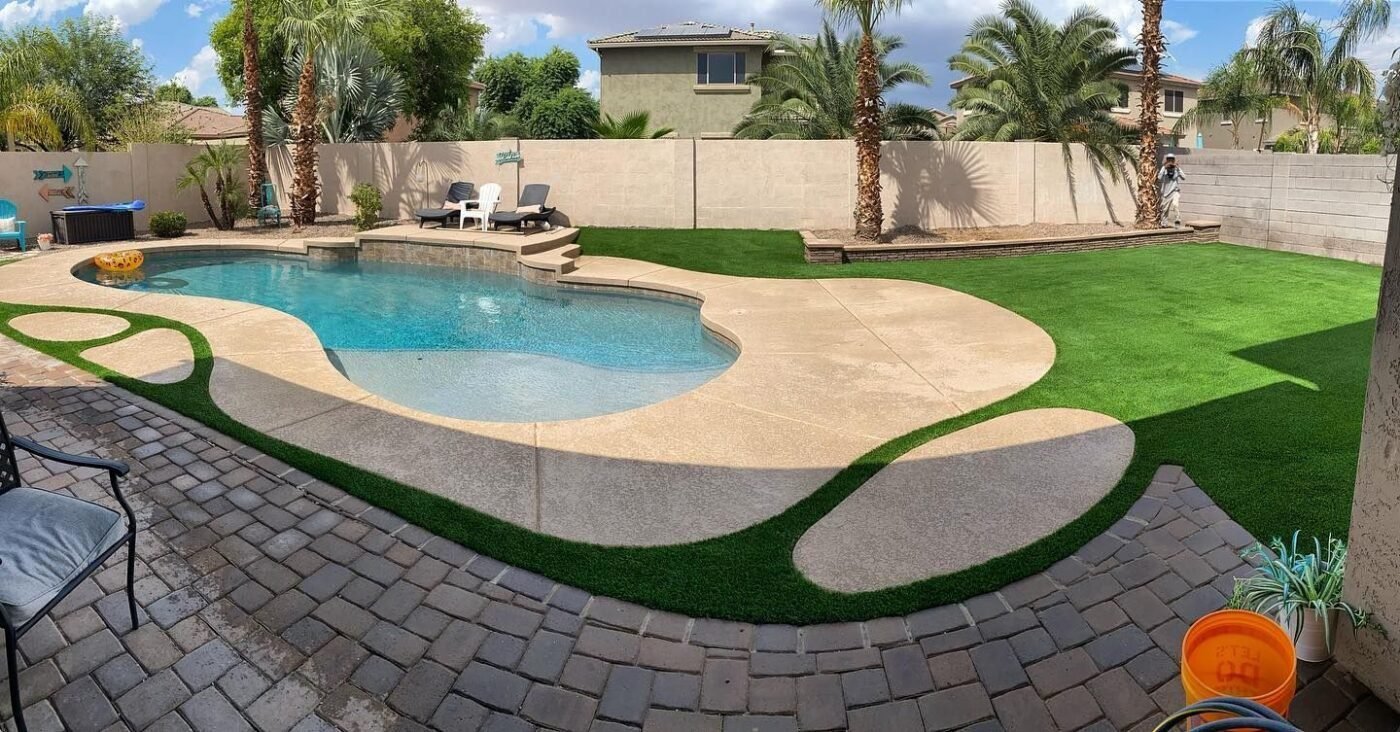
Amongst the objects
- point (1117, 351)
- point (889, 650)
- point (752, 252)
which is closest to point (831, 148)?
point (752, 252)

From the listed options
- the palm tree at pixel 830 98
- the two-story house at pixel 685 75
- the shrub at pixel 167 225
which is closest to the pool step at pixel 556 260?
the palm tree at pixel 830 98

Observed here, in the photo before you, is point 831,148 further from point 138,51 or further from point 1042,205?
point 138,51

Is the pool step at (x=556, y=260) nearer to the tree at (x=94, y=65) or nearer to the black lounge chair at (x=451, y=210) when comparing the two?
the black lounge chair at (x=451, y=210)

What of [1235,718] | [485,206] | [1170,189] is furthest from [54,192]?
[1170,189]

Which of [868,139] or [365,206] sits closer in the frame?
[868,139]

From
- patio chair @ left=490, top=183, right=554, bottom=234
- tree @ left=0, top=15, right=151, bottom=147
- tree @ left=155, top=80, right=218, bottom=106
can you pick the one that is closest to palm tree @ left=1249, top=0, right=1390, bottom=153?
patio chair @ left=490, top=183, right=554, bottom=234

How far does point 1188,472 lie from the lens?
4805 mm

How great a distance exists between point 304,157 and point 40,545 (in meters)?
16.7

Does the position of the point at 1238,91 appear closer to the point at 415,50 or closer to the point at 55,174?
the point at 415,50

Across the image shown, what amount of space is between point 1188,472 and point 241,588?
4.82m

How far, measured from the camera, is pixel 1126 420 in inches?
225

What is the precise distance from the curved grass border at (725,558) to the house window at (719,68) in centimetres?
2725

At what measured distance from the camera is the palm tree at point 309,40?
16750 millimetres

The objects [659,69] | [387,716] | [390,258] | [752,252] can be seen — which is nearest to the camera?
[387,716]
